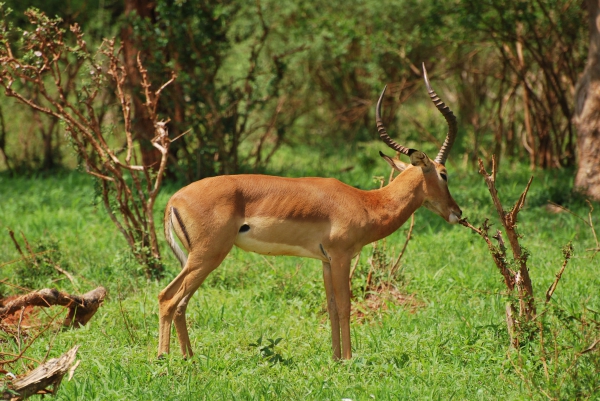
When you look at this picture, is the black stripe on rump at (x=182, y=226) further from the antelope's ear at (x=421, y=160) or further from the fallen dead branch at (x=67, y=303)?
the antelope's ear at (x=421, y=160)

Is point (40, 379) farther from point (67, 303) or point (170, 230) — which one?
point (67, 303)

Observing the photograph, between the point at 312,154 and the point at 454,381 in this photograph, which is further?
the point at 312,154

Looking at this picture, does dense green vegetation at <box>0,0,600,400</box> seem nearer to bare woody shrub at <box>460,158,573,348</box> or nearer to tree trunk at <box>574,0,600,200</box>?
bare woody shrub at <box>460,158,573,348</box>

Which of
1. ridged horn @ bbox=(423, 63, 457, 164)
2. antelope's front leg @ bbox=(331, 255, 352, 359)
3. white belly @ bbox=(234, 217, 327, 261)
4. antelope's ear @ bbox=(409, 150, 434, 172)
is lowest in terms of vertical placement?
antelope's front leg @ bbox=(331, 255, 352, 359)

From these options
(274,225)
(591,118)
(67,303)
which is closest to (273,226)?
(274,225)

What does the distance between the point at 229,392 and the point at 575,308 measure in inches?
106

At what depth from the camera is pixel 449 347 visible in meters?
4.87

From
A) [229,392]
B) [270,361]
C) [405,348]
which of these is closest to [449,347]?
[405,348]

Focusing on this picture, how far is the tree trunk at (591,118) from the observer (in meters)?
8.68

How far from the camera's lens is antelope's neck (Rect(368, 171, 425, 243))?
4.97 meters

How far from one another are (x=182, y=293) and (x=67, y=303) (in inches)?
41.5

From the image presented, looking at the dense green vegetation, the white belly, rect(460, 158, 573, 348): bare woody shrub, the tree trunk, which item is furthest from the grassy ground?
the white belly

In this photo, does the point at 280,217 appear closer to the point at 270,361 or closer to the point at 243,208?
the point at 243,208

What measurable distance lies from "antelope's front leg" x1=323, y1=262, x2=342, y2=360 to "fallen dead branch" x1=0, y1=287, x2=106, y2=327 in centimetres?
169
